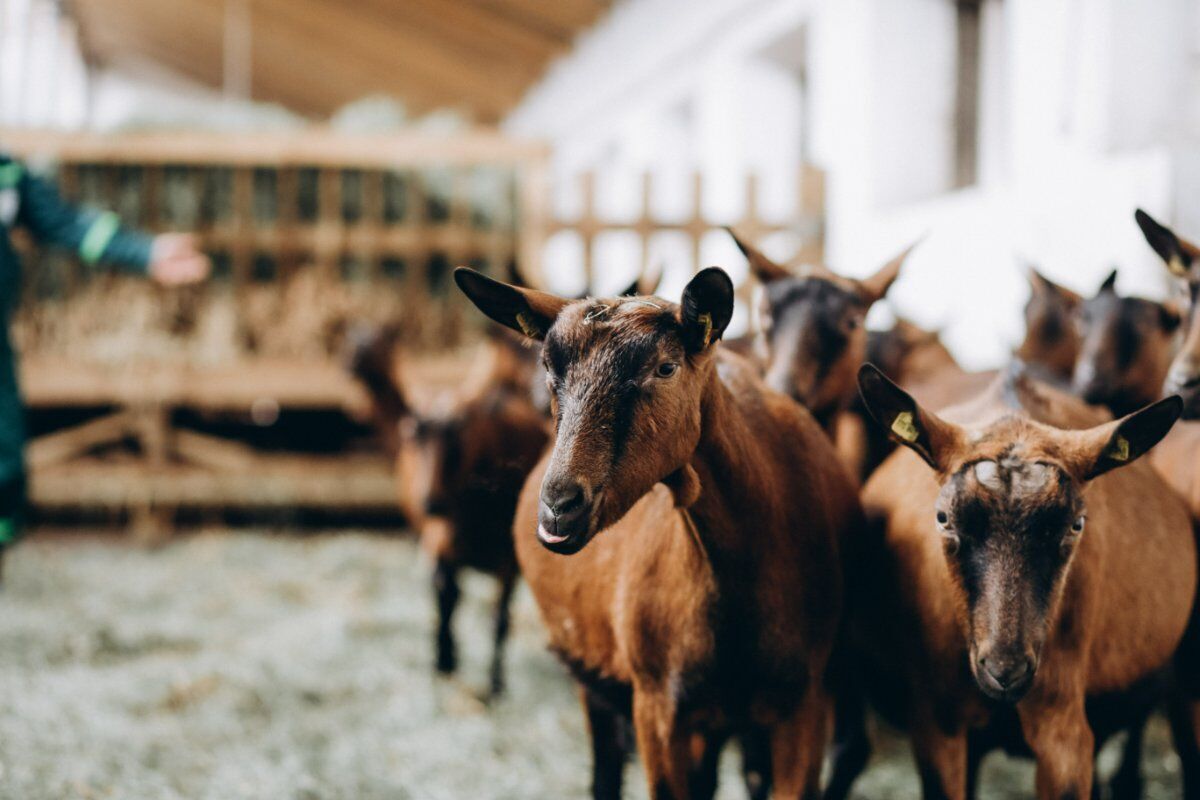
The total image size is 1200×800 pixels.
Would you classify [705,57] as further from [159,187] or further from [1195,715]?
[1195,715]

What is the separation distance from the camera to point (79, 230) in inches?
232

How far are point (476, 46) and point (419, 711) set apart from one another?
12435 mm

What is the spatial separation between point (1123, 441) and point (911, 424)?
0.50 m

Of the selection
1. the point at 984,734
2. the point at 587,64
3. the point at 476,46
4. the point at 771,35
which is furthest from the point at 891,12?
the point at 476,46

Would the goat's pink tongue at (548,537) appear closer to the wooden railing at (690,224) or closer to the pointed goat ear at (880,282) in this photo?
the pointed goat ear at (880,282)

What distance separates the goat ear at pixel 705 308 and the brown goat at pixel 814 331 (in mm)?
1371

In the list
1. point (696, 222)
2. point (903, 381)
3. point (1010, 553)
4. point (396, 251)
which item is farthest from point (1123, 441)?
point (396, 251)

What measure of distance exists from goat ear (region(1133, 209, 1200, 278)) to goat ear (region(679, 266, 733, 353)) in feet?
6.67

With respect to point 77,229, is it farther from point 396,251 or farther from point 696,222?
point 696,222

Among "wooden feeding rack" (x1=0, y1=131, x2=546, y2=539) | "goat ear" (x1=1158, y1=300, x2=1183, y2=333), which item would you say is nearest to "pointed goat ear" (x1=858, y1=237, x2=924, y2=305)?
"goat ear" (x1=1158, y1=300, x2=1183, y2=333)

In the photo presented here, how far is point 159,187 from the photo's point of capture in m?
8.99

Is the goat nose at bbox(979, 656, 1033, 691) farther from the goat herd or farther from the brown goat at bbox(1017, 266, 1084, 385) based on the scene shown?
the brown goat at bbox(1017, 266, 1084, 385)

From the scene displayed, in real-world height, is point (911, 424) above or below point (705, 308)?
below

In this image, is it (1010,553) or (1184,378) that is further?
(1184,378)
